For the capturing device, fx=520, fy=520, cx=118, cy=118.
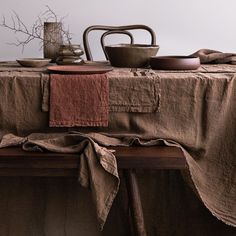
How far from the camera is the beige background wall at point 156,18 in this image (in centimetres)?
261

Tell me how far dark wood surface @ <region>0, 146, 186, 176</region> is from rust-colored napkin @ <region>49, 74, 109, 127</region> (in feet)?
0.49

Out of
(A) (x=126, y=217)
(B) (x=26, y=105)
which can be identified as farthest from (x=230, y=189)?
(B) (x=26, y=105)

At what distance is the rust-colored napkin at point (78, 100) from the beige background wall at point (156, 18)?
108cm

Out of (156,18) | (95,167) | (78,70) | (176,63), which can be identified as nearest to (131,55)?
(176,63)

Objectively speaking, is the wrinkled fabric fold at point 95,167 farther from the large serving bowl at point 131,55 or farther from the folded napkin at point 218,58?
the folded napkin at point 218,58

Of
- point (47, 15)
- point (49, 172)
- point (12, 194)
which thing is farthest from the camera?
point (47, 15)

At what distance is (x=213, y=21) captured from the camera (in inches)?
105

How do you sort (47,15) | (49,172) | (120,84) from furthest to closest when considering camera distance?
(47,15)
(120,84)
(49,172)

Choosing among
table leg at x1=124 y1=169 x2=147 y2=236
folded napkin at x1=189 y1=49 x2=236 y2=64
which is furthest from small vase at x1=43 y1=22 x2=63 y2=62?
table leg at x1=124 y1=169 x2=147 y2=236

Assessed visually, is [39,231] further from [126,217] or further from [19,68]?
[19,68]

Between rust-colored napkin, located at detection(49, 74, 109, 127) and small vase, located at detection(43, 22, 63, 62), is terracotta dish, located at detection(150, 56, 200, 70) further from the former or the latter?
small vase, located at detection(43, 22, 63, 62)

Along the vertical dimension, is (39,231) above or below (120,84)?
below

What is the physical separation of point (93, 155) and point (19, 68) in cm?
51

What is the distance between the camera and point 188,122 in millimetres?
1643
